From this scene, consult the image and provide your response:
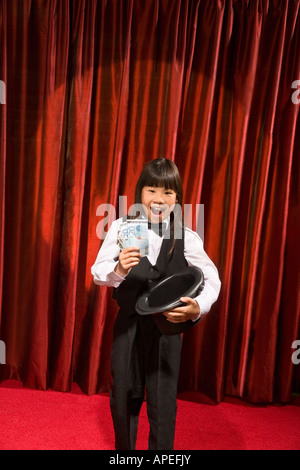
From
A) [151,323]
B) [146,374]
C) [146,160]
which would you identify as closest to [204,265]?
[151,323]

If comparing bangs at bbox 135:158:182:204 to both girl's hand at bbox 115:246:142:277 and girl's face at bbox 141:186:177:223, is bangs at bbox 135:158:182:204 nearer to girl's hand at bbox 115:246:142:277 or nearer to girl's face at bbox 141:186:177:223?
girl's face at bbox 141:186:177:223

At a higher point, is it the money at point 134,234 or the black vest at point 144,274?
the money at point 134,234

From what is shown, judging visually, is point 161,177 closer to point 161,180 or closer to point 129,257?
point 161,180

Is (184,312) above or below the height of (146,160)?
below

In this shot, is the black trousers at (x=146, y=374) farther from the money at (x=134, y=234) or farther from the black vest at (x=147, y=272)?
the money at (x=134, y=234)

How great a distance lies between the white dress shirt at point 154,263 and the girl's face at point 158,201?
8 cm

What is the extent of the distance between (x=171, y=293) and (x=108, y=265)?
0.25 metres

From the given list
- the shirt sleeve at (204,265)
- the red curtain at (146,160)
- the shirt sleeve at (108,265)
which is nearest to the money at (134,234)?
the shirt sleeve at (108,265)

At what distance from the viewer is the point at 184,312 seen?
1.39 metres

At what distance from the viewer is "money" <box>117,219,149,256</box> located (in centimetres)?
138

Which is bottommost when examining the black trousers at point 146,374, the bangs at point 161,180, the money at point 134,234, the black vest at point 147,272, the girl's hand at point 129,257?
the black trousers at point 146,374

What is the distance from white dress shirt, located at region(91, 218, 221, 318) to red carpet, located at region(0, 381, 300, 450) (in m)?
0.87

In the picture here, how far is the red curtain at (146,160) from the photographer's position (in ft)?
7.67
